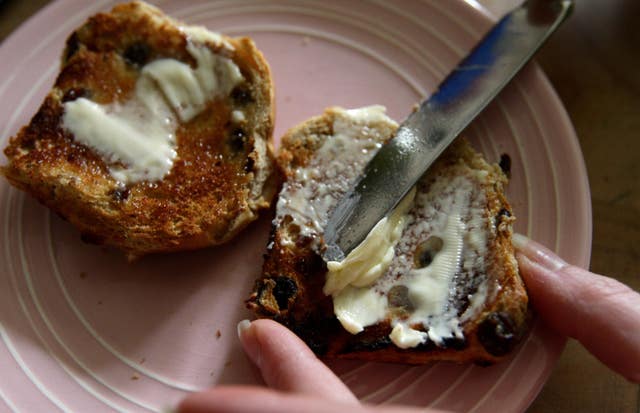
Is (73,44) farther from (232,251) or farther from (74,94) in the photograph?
(232,251)

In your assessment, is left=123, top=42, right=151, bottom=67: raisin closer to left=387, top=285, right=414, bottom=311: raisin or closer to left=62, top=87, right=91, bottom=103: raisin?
left=62, top=87, right=91, bottom=103: raisin

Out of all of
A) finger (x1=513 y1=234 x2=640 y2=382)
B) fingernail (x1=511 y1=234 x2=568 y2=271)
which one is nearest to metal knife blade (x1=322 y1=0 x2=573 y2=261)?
fingernail (x1=511 y1=234 x2=568 y2=271)

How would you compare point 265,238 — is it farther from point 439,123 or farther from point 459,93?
point 459,93

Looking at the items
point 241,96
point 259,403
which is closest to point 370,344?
point 259,403

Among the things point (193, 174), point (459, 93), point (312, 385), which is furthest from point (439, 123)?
point (312, 385)

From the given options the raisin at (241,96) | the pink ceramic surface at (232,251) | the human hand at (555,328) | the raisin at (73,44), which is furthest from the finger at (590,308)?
the raisin at (73,44)
